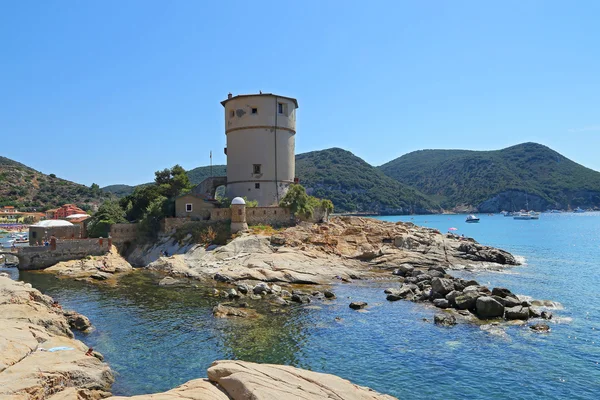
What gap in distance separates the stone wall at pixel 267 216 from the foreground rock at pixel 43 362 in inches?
1041

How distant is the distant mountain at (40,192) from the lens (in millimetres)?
121850

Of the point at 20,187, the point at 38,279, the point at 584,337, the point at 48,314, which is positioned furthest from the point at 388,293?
the point at 20,187

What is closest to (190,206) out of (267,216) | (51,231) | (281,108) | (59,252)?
(267,216)

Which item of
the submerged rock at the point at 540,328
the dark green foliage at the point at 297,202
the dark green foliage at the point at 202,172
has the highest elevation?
the dark green foliage at the point at 202,172

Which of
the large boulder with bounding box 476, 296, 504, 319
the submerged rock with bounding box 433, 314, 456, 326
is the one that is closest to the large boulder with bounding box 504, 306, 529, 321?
the large boulder with bounding box 476, 296, 504, 319

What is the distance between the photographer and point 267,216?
46.9 meters

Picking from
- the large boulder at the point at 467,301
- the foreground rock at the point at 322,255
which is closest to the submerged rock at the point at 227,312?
the foreground rock at the point at 322,255

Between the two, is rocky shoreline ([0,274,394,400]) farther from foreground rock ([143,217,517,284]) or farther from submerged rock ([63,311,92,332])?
foreground rock ([143,217,517,284])

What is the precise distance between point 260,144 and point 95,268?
71.8 ft

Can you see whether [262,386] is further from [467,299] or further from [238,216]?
[238,216]

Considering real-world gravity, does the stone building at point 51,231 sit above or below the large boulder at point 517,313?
above

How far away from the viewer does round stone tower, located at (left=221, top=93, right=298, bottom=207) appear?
1994 inches

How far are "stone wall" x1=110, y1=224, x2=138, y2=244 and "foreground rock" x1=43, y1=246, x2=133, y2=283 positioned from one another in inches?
114

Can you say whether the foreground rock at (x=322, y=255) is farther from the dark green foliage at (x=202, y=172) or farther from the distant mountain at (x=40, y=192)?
the dark green foliage at (x=202, y=172)
